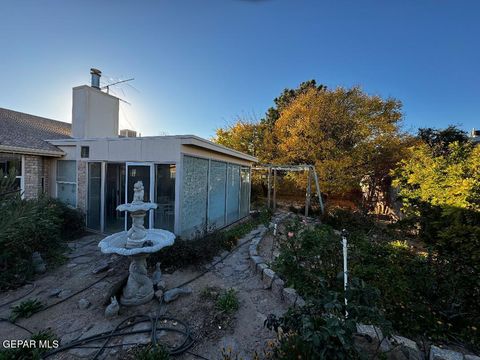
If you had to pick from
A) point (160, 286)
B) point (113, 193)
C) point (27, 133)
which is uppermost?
point (27, 133)

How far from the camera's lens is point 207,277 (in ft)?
14.1

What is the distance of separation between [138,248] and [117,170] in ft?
14.0

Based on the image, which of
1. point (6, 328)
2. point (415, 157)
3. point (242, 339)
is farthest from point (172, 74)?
point (415, 157)

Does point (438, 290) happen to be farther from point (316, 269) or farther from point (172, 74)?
point (172, 74)

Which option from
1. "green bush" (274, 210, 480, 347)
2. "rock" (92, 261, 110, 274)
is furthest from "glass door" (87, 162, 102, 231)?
"green bush" (274, 210, 480, 347)

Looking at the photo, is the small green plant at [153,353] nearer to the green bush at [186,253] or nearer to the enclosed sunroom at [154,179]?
the green bush at [186,253]

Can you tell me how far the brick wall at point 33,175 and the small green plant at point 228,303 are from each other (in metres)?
7.42

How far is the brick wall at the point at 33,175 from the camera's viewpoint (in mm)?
6887

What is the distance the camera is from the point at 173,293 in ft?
11.4

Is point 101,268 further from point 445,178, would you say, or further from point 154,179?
point 445,178

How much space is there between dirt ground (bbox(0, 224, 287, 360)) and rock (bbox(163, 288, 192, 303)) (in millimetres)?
72

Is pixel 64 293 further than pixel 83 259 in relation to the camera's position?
No

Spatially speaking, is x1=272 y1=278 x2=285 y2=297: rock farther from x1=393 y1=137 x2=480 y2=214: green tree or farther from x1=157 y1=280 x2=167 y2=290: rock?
x1=393 y1=137 x2=480 y2=214: green tree

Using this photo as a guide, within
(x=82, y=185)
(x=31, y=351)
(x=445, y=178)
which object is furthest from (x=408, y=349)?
(x=82, y=185)
